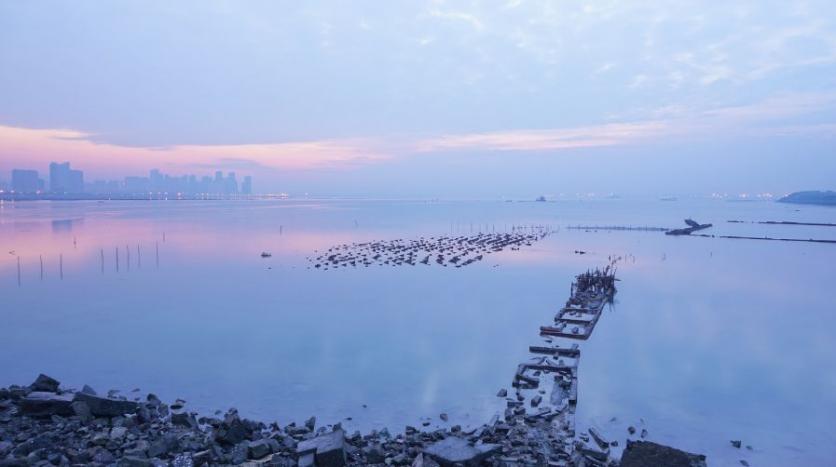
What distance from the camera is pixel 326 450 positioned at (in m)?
6.41

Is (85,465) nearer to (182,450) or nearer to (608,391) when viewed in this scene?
(182,450)

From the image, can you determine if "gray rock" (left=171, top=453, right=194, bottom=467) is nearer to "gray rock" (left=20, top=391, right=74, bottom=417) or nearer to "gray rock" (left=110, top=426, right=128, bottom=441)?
"gray rock" (left=110, top=426, right=128, bottom=441)

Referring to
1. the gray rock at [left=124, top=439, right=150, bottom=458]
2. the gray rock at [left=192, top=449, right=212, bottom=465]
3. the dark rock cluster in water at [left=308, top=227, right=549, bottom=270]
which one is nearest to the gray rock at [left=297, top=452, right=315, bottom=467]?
the gray rock at [left=192, top=449, right=212, bottom=465]

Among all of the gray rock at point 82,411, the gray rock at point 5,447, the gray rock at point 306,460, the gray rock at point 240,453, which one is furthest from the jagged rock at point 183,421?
the gray rock at point 306,460

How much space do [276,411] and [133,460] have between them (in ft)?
10.4

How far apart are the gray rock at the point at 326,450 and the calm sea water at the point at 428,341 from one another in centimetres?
196

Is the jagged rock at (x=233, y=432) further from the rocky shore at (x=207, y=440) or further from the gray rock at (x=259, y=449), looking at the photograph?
the gray rock at (x=259, y=449)

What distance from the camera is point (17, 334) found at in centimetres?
1420

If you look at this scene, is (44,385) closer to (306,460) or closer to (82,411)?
(82,411)

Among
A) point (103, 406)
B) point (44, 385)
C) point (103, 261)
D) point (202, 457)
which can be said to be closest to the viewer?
point (202, 457)

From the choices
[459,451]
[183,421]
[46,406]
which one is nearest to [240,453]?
[183,421]

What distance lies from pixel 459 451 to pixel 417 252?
89.6 feet

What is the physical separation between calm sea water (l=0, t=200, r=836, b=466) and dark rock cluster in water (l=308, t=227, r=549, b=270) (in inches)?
73.5

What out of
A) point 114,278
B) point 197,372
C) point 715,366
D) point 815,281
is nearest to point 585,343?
point 715,366
